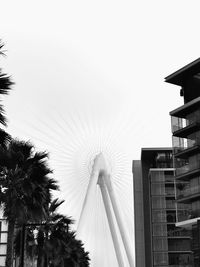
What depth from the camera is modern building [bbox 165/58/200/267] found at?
7225 centimetres

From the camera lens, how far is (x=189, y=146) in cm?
7506

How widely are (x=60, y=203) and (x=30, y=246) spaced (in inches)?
331

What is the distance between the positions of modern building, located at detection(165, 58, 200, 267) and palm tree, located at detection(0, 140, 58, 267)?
38992mm

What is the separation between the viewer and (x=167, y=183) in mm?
136500

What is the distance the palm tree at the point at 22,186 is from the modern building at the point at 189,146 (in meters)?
39.0

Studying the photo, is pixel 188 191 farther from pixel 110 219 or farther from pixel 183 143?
pixel 110 219

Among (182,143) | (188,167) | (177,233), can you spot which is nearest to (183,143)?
(182,143)

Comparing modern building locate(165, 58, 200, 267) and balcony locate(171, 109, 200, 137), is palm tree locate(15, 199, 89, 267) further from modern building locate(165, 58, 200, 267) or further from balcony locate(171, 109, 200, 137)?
balcony locate(171, 109, 200, 137)

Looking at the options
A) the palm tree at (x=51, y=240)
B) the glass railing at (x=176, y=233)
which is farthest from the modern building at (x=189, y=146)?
the glass railing at (x=176, y=233)

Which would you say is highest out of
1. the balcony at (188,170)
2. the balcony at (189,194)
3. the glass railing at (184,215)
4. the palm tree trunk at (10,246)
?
the balcony at (188,170)

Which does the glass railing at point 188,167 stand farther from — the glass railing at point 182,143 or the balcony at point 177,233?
the balcony at point 177,233

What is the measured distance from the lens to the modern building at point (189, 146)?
7225cm

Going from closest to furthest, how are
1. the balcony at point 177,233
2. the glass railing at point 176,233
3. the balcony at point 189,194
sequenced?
1. the balcony at point 189,194
2. the balcony at point 177,233
3. the glass railing at point 176,233

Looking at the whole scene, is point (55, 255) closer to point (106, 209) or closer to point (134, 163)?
point (106, 209)
